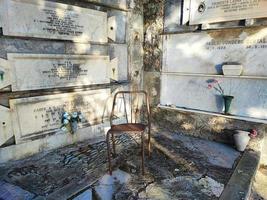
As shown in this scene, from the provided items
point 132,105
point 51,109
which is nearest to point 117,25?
point 132,105

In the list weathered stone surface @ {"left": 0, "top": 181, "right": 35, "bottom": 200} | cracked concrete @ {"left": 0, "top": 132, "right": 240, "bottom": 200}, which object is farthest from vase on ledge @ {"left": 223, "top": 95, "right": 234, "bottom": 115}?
weathered stone surface @ {"left": 0, "top": 181, "right": 35, "bottom": 200}

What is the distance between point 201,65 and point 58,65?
216cm

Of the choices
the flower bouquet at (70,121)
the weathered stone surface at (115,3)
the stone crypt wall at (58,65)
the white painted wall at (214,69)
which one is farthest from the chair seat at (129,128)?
the weathered stone surface at (115,3)

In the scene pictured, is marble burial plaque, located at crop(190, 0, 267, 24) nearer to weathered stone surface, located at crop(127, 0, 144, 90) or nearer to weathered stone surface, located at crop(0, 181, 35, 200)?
weathered stone surface, located at crop(127, 0, 144, 90)

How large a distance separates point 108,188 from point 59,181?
53 centimetres

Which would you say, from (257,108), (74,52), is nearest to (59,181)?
(74,52)

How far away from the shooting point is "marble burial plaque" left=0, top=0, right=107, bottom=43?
2.48 meters

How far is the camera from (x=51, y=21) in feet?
9.20

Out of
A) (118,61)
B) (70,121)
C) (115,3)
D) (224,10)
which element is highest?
(115,3)

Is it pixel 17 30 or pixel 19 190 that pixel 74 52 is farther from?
pixel 19 190

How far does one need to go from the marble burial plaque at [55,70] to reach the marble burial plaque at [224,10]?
60.7 inches

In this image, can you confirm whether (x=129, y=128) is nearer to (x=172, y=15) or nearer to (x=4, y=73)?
(x=4, y=73)

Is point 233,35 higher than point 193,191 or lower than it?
higher

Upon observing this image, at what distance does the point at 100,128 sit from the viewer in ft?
11.8
